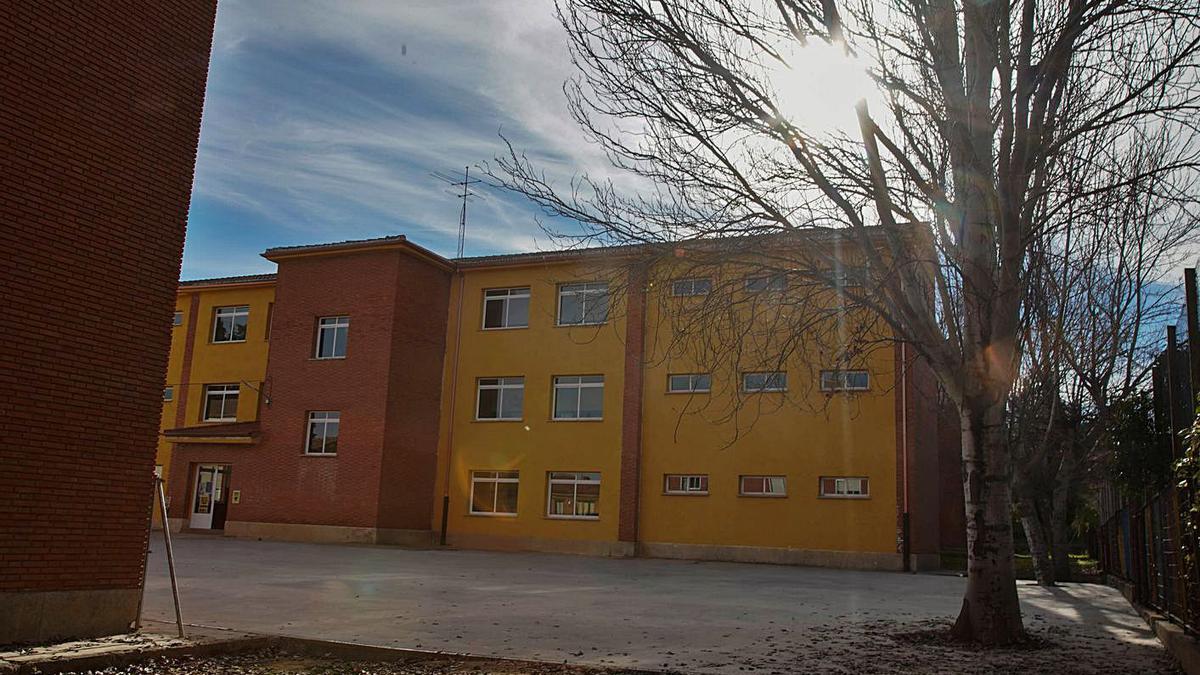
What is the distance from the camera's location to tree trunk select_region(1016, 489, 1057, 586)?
18141 mm

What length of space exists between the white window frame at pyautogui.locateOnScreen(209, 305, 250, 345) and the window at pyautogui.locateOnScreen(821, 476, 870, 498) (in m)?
20.3

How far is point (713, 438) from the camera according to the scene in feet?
81.6

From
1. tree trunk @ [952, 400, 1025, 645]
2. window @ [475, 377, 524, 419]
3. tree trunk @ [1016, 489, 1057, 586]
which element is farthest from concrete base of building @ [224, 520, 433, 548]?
tree trunk @ [952, 400, 1025, 645]

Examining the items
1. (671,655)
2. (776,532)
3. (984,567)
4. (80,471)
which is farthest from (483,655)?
(776,532)

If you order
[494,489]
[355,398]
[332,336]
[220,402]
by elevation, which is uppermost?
[332,336]

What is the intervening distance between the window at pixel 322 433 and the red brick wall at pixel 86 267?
18.5 meters

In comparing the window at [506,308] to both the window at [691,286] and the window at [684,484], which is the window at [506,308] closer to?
the window at [684,484]

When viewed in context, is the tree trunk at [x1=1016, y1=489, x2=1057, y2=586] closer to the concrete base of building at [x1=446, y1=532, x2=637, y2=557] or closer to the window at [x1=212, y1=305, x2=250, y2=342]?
the concrete base of building at [x1=446, y1=532, x2=637, y2=557]

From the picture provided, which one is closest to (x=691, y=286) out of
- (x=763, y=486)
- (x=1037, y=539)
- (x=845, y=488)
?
(x=1037, y=539)

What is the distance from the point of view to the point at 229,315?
33.3m

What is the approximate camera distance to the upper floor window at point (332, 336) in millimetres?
28125

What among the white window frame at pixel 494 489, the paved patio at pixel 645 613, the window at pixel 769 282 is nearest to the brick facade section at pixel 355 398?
the white window frame at pixel 494 489

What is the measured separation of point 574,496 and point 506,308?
6.26 m

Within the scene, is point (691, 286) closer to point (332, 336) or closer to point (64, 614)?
point (64, 614)
